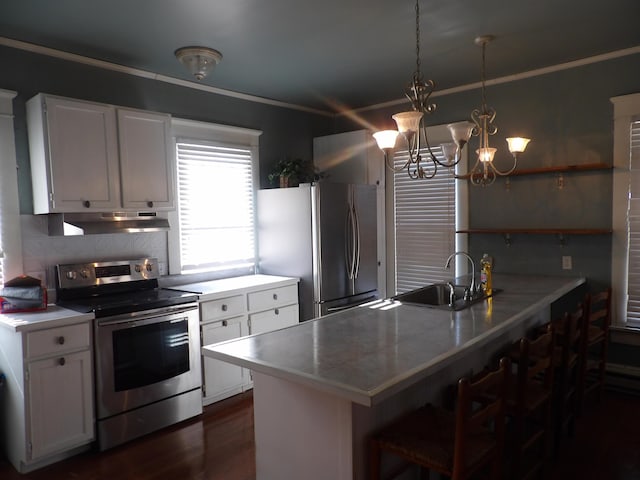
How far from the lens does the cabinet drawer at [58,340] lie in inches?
99.7

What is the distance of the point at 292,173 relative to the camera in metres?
4.27

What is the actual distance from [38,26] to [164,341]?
2.06 metres

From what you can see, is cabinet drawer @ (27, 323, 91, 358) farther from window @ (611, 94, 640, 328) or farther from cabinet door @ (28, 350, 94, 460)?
window @ (611, 94, 640, 328)

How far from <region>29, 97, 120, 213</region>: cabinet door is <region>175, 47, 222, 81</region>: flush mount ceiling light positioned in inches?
23.6

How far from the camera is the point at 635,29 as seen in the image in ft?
9.82

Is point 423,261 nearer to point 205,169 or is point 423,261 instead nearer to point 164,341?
point 205,169

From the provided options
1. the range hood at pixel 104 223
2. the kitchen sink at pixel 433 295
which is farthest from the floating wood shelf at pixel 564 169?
the range hood at pixel 104 223

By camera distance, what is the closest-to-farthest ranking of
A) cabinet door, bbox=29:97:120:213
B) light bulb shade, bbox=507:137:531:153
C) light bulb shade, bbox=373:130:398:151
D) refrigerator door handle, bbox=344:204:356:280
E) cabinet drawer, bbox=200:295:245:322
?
light bulb shade, bbox=373:130:398:151
light bulb shade, bbox=507:137:531:153
cabinet door, bbox=29:97:120:213
cabinet drawer, bbox=200:295:245:322
refrigerator door handle, bbox=344:204:356:280

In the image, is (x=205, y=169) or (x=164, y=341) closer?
(x=164, y=341)

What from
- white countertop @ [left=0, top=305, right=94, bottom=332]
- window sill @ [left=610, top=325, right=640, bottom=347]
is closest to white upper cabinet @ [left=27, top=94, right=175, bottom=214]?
white countertop @ [left=0, top=305, right=94, bottom=332]

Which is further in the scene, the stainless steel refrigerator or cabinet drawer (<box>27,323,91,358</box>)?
the stainless steel refrigerator

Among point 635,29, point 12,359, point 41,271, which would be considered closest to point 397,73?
point 635,29

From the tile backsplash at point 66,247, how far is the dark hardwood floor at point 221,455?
1.17 meters

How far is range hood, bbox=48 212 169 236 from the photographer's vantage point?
2982mm
